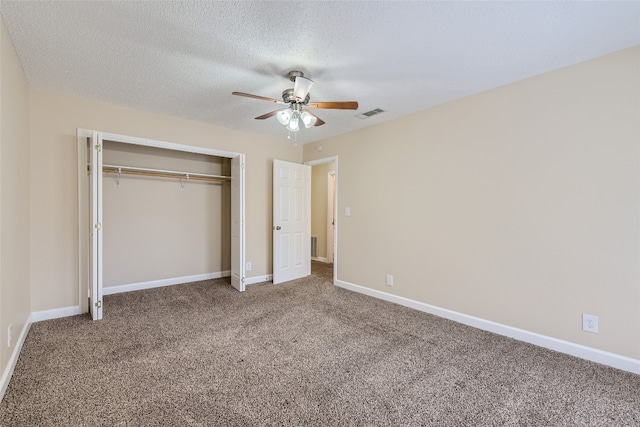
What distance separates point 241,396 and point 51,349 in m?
1.84

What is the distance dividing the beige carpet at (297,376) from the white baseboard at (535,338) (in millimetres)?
82

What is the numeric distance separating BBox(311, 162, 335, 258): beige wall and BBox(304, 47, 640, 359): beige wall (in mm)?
2755

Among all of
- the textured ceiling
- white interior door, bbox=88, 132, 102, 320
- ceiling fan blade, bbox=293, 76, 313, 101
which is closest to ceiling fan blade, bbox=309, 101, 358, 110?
ceiling fan blade, bbox=293, 76, 313, 101

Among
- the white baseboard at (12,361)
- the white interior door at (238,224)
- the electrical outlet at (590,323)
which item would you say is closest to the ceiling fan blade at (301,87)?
the white interior door at (238,224)

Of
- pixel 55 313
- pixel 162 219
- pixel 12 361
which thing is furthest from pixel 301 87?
pixel 55 313

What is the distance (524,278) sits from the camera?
2586 millimetres

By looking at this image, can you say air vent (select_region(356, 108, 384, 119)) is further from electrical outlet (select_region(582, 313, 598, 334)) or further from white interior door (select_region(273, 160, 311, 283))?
electrical outlet (select_region(582, 313, 598, 334))

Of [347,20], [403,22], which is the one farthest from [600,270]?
[347,20]

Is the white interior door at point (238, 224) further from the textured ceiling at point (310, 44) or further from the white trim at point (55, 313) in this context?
the white trim at point (55, 313)

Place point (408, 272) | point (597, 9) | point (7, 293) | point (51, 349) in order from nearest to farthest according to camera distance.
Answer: point (597, 9) → point (7, 293) → point (51, 349) → point (408, 272)

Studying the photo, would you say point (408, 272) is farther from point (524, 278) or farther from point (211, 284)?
point (211, 284)

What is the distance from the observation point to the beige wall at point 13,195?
6.08 feet

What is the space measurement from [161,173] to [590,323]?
5.17 metres

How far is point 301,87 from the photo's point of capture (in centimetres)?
231
